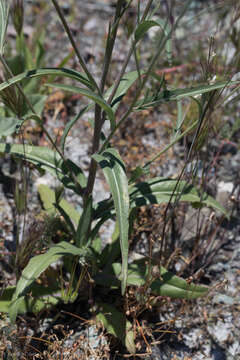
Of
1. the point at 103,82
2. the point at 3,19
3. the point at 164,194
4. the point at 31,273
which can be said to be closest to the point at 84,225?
the point at 31,273

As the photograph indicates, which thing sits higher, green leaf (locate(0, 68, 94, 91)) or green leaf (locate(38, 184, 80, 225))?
green leaf (locate(0, 68, 94, 91))

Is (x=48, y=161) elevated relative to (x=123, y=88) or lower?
lower

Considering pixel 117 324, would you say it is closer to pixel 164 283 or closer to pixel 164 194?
pixel 164 283

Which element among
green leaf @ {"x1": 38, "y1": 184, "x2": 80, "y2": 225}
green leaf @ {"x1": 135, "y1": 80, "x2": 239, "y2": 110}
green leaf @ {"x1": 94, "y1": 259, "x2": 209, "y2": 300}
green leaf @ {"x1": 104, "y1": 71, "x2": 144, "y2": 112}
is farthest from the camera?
green leaf @ {"x1": 38, "y1": 184, "x2": 80, "y2": 225}

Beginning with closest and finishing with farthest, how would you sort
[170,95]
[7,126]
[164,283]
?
[170,95]
[164,283]
[7,126]

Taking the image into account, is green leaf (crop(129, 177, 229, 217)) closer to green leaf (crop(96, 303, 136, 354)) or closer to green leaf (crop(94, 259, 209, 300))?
green leaf (crop(94, 259, 209, 300))

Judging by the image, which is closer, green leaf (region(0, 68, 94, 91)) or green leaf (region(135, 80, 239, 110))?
green leaf (region(0, 68, 94, 91))

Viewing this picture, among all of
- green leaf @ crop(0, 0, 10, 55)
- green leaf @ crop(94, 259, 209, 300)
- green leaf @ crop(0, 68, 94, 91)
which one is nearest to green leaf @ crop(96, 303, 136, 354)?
green leaf @ crop(94, 259, 209, 300)
